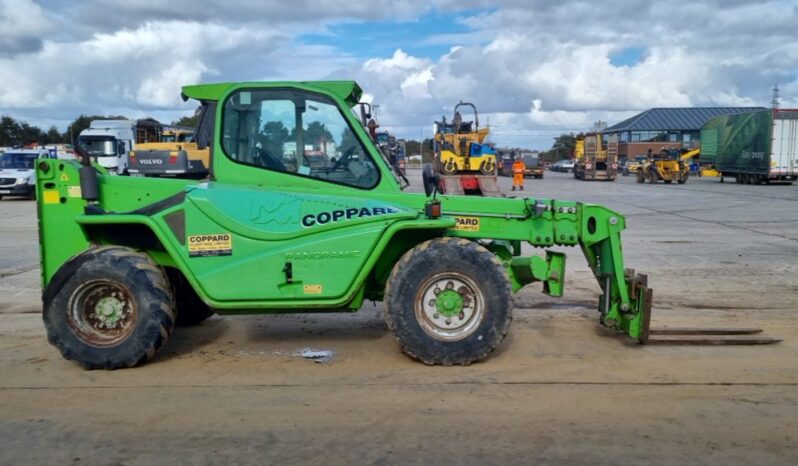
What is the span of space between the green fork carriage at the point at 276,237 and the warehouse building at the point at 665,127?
9042 centimetres

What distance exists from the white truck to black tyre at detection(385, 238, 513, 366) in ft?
79.8

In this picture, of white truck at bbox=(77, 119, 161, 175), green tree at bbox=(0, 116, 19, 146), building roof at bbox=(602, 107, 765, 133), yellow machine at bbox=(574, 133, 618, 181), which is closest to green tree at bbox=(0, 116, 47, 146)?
green tree at bbox=(0, 116, 19, 146)

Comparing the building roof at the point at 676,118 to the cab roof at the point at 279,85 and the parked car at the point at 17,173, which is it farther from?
the cab roof at the point at 279,85

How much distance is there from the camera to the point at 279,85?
602 centimetres

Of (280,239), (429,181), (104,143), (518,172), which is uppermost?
(104,143)

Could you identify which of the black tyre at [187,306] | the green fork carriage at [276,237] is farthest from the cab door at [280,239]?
the black tyre at [187,306]

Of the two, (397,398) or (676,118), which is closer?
(397,398)

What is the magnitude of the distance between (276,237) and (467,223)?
162cm

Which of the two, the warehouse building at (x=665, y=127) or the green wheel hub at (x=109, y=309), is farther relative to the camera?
the warehouse building at (x=665, y=127)

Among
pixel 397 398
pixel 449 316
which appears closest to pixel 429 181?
pixel 449 316

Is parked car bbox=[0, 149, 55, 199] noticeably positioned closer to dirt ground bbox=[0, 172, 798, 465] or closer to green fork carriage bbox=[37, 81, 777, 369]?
dirt ground bbox=[0, 172, 798, 465]

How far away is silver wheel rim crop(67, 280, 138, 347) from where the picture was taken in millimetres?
5824

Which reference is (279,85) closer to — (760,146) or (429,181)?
(429,181)

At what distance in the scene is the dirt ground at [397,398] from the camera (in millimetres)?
4359
